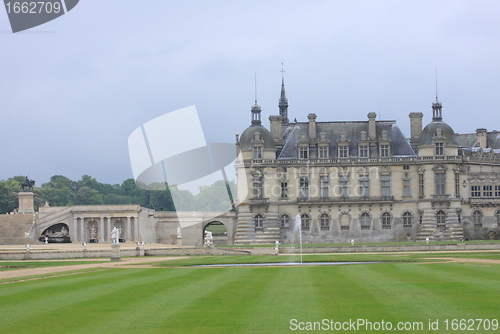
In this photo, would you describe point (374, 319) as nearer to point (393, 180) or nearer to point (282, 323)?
point (282, 323)

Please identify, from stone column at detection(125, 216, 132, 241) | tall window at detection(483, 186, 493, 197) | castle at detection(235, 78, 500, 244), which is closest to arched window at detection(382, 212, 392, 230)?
castle at detection(235, 78, 500, 244)

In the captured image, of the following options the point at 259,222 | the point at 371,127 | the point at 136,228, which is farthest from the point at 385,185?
the point at 136,228

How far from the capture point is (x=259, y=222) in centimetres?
8400

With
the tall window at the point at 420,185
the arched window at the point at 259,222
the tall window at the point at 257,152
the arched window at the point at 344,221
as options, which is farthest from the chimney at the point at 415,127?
the arched window at the point at 259,222

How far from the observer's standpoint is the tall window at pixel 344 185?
83731 mm

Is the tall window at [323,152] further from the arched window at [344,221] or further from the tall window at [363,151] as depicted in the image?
the arched window at [344,221]

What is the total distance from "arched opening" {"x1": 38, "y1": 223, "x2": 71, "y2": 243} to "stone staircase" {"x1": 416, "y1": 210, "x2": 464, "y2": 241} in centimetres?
4232

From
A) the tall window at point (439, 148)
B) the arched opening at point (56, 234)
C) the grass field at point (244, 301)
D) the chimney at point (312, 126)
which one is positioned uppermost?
the chimney at point (312, 126)

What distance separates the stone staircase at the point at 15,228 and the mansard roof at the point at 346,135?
30.8 meters

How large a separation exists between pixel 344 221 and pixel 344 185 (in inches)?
157

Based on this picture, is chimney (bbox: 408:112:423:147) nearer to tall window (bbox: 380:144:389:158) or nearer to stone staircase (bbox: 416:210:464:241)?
tall window (bbox: 380:144:389:158)

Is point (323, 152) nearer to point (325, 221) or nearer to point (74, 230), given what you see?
point (325, 221)

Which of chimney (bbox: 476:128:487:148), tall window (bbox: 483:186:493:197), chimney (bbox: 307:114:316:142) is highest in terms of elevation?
chimney (bbox: 307:114:316:142)

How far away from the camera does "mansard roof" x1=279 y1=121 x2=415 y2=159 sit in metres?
84.8
